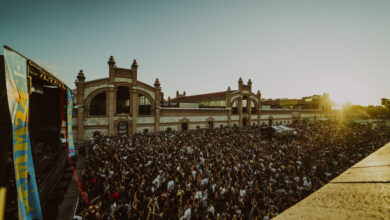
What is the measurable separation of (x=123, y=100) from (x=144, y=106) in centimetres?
452

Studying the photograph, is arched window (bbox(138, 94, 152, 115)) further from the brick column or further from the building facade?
the brick column

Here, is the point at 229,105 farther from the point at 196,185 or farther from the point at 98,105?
the point at 196,185

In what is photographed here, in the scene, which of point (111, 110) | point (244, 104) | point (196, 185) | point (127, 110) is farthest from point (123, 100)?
point (244, 104)

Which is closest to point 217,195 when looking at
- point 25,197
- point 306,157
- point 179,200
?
point 179,200

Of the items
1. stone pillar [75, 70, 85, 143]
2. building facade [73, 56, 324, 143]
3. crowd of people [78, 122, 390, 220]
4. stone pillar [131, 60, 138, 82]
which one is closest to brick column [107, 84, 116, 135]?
building facade [73, 56, 324, 143]

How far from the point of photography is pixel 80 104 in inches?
745

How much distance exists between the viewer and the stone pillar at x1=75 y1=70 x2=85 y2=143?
18672mm

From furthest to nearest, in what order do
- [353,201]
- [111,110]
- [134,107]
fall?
[134,107]
[111,110]
[353,201]

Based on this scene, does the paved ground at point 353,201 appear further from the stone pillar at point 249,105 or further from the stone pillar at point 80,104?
the stone pillar at point 249,105

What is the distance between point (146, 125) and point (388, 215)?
932 inches

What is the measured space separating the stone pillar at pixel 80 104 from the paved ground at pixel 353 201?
22256 millimetres

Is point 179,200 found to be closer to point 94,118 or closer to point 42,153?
point 42,153

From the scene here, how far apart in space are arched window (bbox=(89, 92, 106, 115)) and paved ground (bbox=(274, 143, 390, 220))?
23037 mm

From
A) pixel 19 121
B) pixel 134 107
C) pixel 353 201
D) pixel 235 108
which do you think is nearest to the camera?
pixel 353 201
